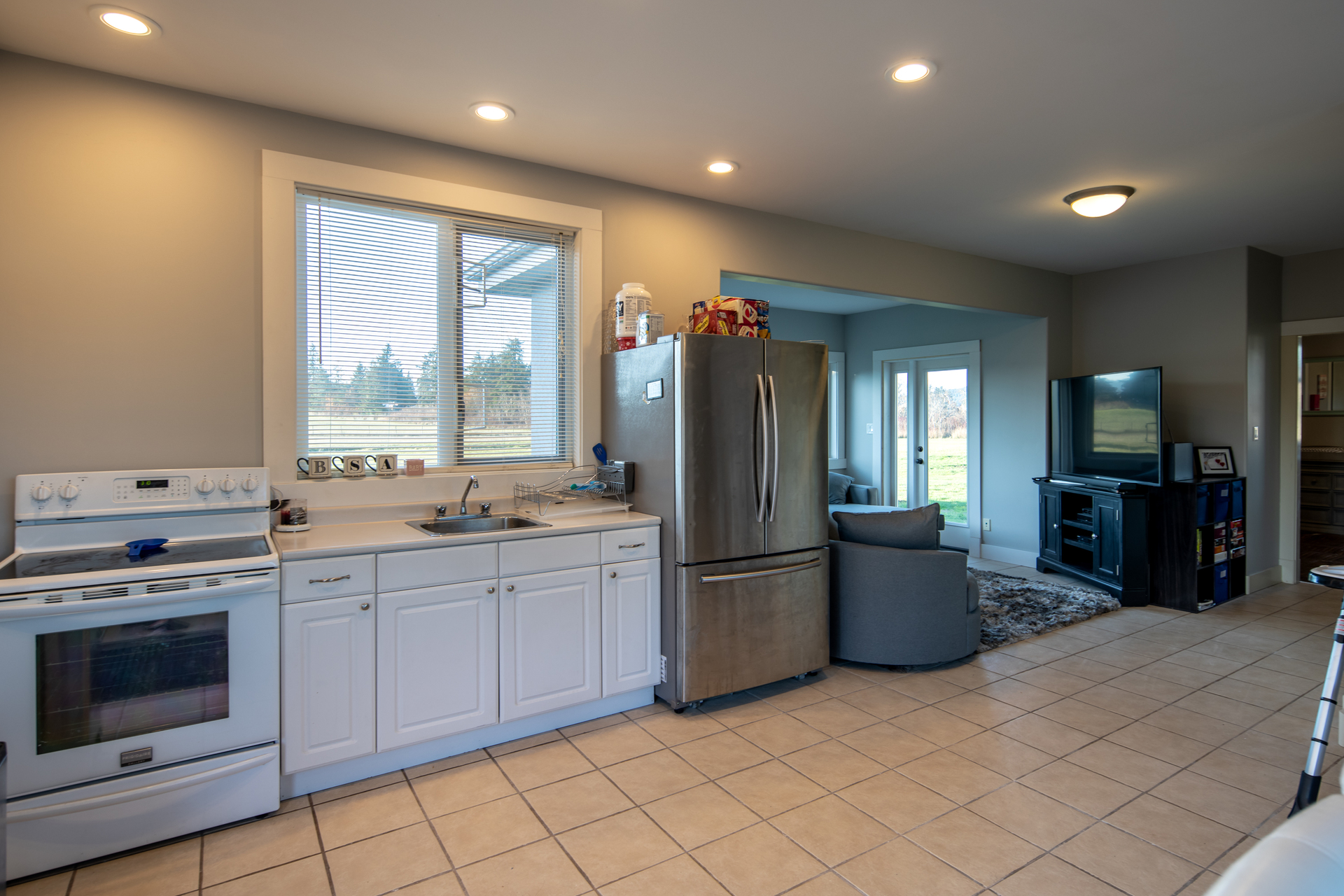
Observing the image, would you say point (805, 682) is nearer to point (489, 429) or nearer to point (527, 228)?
point (489, 429)

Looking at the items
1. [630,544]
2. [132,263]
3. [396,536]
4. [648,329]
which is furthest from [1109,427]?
[132,263]

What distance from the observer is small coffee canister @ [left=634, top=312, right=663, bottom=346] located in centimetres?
340

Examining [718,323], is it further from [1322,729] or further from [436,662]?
[1322,729]

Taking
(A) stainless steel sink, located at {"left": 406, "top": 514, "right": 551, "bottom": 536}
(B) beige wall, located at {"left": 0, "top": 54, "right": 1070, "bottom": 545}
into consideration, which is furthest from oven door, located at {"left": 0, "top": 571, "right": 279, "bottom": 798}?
(A) stainless steel sink, located at {"left": 406, "top": 514, "right": 551, "bottom": 536}

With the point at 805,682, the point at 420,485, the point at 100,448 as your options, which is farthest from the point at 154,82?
the point at 805,682

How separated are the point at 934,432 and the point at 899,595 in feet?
13.3

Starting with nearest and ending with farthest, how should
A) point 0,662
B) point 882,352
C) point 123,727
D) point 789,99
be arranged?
point 0,662, point 123,727, point 789,99, point 882,352

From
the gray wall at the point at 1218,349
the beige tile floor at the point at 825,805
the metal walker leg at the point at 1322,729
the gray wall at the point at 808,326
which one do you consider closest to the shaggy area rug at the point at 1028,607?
the beige tile floor at the point at 825,805

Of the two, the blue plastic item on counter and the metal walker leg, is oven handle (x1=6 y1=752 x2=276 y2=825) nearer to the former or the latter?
the blue plastic item on counter

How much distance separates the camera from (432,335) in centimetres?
327

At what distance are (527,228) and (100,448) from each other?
6.71 ft

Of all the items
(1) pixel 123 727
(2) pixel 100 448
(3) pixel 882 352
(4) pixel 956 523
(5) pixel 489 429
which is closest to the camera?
(1) pixel 123 727

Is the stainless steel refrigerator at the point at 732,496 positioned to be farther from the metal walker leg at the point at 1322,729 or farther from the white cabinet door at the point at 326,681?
the metal walker leg at the point at 1322,729

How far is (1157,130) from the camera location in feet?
10.2
